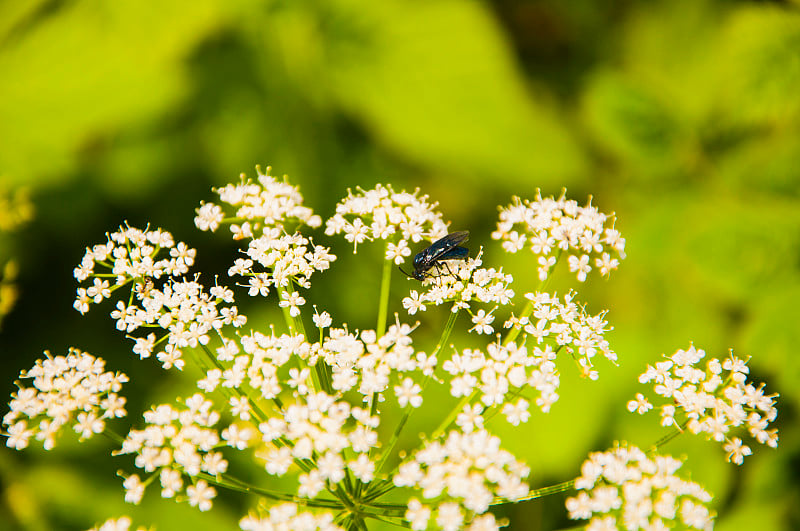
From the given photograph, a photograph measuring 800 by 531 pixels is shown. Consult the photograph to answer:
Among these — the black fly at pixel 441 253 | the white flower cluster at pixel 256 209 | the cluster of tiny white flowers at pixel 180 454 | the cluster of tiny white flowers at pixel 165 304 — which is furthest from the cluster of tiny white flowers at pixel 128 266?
the black fly at pixel 441 253

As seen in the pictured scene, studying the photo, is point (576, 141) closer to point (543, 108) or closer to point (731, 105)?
point (543, 108)

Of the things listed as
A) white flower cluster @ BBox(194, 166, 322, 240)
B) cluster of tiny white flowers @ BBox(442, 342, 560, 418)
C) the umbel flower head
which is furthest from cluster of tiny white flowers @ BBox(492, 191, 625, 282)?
white flower cluster @ BBox(194, 166, 322, 240)

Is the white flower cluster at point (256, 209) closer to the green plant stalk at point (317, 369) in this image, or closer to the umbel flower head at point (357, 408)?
the umbel flower head at point (357, 408)

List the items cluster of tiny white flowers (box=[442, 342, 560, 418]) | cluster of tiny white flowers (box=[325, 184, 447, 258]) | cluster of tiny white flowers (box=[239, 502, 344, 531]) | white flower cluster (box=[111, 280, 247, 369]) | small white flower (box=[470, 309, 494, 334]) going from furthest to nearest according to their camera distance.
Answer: cluster of tiny white flowers (box=[325, 184, 447, 258]), small white flower (box=[470, 309, 494, 334]), white flower cluster (box=[111, 280, 247, 369]), cluster of tiny white flowers (box=[442, 342, 560, 418]), cluster of tiny white flowers (box=[239, 502, 344, 531])

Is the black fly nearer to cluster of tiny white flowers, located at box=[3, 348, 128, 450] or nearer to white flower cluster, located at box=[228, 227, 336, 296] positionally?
white flower cluster, located at box=[228, 227, 336, 296]

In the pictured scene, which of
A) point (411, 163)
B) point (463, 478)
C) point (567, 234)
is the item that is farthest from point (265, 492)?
point (411, 163)

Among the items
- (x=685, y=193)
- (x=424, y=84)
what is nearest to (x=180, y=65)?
(x=424, y=84)

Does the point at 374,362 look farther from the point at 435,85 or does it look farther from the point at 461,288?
the point at 435,85

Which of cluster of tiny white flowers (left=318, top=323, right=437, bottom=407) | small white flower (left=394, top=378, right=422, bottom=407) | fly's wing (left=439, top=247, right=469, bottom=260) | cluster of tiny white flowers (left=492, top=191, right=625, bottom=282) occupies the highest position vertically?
cluster of tiny white flowers (left=492, top=191, right=625, bottom=282)
